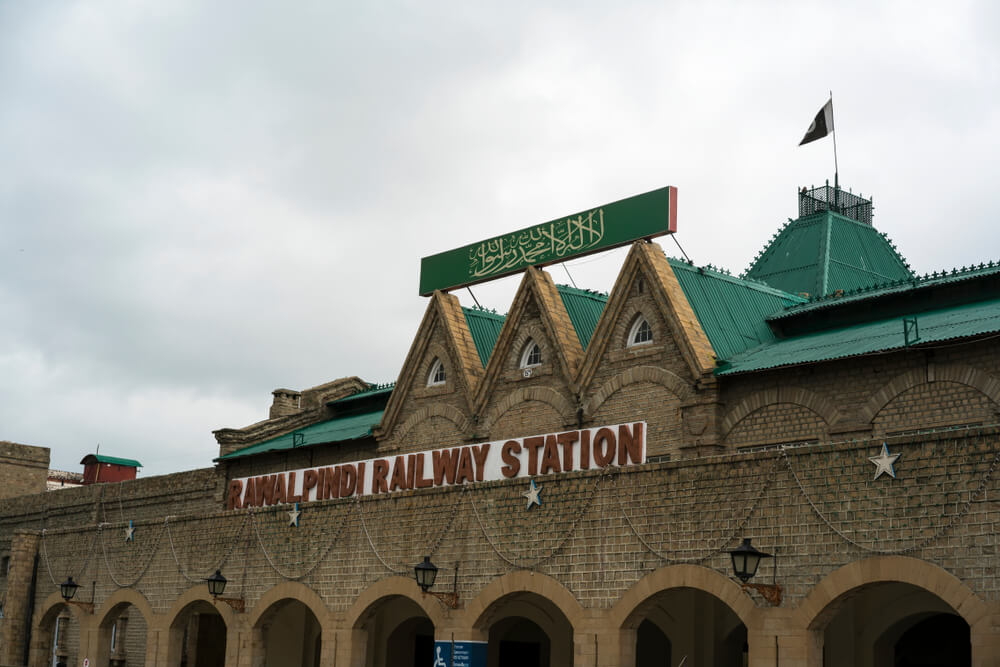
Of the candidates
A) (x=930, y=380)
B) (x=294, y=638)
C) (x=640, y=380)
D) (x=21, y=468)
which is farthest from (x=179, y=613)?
(x=21, y=468)

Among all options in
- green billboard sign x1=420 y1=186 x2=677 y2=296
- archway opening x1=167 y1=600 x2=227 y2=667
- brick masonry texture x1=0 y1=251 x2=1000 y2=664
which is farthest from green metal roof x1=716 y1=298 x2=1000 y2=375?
archway opening x1=167 y1=600 x2=227 y2=667

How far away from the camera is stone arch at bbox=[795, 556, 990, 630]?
17141 millimetres

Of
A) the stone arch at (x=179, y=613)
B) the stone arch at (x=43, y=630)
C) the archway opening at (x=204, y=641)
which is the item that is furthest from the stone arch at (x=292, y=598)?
the archway opening at (x=204, y=641)

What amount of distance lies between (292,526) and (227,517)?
3.30 metres

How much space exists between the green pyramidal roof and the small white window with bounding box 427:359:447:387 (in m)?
11.8

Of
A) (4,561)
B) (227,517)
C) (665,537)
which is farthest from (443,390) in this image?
(4,561)

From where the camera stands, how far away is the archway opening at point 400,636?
33.6 metres

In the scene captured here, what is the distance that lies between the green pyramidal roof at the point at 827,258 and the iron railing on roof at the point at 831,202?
523 millimetres

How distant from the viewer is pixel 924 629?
83.8ft

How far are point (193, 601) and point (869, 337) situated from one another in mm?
20363

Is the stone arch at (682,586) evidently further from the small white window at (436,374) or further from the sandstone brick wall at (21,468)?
the sandstone brick wall at (21,468)

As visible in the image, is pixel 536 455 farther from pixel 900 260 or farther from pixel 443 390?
pixel 900 260

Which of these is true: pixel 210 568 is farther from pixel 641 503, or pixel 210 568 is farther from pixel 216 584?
pixel 641 503

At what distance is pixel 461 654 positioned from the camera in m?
25.5
